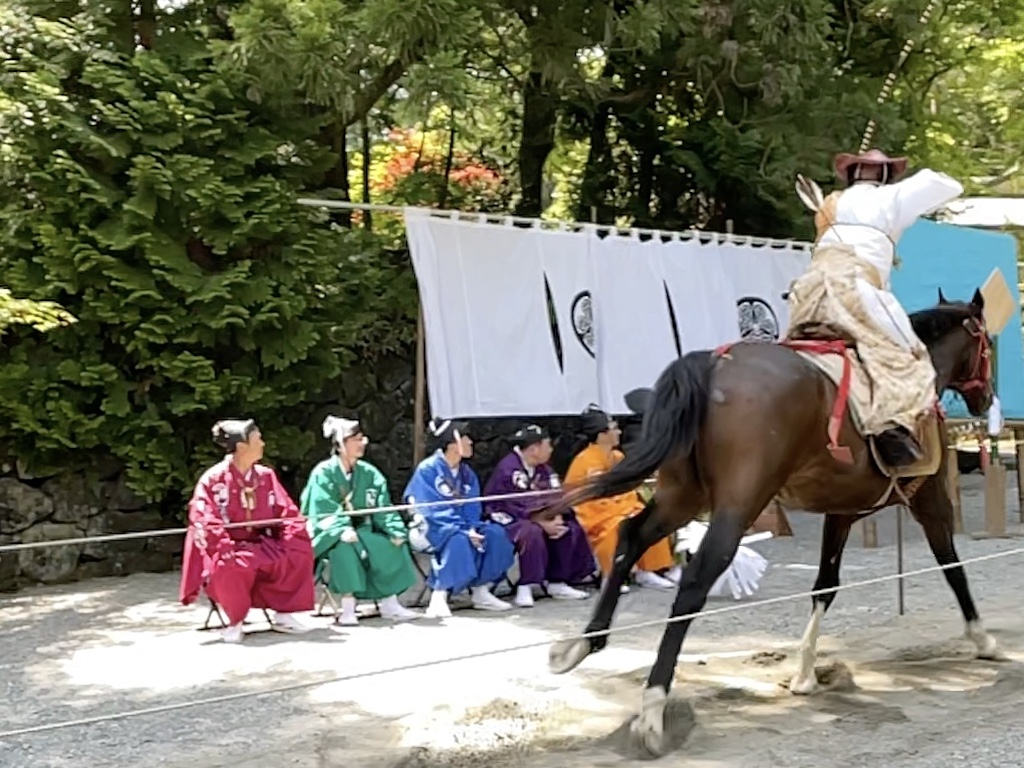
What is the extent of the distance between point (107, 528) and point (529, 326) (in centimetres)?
350

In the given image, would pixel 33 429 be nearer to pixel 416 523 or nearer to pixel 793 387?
pixel 416 523

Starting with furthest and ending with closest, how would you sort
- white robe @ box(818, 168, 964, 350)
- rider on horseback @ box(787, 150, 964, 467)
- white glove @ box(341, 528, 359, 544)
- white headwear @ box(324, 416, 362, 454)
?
white headwear @ box(324, 416, 362, 454), white glove @ box(341, 528, 359, 544), white robe @ box(818, 168, 964, 350), rider on horseback @ box(787, 150, 964, 467)

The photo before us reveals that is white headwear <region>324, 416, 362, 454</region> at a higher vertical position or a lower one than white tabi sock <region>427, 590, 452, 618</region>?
higher

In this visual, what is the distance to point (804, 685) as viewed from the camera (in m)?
5.11

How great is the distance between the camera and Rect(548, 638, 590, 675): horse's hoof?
4633mm

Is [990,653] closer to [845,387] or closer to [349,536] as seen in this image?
[845,387]

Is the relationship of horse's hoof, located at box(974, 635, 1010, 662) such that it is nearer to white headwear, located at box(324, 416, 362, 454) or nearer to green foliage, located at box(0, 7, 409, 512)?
white headwear, located at box(324, 416, 362, 454)

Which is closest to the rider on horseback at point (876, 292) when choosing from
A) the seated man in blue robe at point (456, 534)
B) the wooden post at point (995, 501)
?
the seated man in blue robe at point (456, 534)

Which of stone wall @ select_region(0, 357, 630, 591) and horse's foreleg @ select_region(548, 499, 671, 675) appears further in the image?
stone wall @ select_region(0, 357, 630, 591)

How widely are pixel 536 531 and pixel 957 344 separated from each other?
296 cm

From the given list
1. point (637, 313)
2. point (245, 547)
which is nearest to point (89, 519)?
point (245, 547)

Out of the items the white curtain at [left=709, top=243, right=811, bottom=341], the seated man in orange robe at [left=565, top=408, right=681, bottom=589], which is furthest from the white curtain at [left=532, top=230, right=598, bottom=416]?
the white curtain at [left=709, top=243, right=811, bottom=341]

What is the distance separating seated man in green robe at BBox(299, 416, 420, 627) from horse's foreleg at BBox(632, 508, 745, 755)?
9.87ft

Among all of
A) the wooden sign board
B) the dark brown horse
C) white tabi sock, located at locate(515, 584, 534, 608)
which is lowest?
white tabi sock, located at locate(515, 584, 534, 608)
